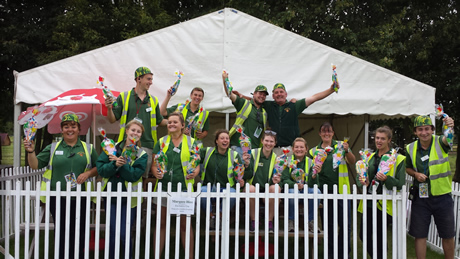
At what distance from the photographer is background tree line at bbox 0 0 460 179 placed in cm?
1281

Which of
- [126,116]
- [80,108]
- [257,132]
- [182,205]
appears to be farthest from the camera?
[80,108]

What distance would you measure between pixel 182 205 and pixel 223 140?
3.06ft

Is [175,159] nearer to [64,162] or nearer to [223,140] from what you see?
[223,140]

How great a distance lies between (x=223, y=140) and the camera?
468 cm

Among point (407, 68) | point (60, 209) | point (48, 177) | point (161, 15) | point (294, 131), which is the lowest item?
point (60, 209)

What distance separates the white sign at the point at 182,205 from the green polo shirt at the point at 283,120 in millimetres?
2091

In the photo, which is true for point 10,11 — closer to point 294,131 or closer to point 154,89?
point 154,89

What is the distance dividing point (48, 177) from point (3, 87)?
12.3 meters

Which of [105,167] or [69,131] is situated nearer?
[105,167]

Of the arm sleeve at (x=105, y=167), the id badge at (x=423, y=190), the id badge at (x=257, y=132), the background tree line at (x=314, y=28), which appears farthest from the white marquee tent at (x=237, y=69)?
the background tree line at (x=314, y=28)

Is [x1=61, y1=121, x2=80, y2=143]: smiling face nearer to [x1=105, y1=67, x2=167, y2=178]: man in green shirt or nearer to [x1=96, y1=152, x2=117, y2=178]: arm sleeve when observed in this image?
[x1=96, y1=152, x2=117, y2=178]: arm sleeve

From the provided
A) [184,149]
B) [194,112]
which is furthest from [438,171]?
[194,112]

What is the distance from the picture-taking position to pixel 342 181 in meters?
4.80

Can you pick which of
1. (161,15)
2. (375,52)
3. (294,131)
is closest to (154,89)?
(294,131)
